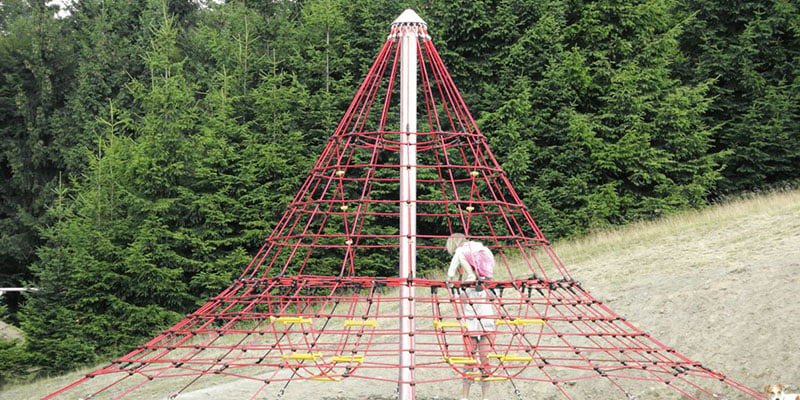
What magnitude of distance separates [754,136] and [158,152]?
12266 mm

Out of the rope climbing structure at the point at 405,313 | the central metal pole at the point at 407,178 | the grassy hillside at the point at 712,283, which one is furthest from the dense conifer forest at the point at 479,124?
the central metal pole at the point at 407,178

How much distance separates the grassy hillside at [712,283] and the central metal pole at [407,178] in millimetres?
2496

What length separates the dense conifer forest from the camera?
13.4 metres

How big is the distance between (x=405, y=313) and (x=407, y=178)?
37.4 inches

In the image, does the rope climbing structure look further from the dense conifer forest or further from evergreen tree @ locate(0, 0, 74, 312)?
evergreen tree @ locate(0, 0, 74, 312)

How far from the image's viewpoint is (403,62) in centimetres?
519

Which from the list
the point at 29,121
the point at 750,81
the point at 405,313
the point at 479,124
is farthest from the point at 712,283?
the point at 29,121

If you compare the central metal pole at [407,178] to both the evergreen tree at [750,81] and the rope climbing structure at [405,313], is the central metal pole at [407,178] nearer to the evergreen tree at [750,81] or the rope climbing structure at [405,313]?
the rope climbing structure at [405,313]

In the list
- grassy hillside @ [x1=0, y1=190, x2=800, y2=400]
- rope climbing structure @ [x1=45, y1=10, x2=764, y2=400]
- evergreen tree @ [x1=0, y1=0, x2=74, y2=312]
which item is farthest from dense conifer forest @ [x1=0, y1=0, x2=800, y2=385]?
evergreen tree @ [x1=0, y1=0, x2=74, y2=312]

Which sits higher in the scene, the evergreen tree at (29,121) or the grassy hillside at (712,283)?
the evergreen tree at (29,121)

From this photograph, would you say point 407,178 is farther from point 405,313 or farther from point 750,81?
point 750,81

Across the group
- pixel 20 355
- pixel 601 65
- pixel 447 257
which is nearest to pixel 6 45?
pixel 20 355

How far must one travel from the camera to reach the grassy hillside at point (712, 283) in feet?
21.5

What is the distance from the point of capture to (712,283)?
26.8ft
